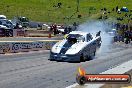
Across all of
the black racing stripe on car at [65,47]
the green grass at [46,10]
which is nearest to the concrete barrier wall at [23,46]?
the black racing stripe on car at [65,47]

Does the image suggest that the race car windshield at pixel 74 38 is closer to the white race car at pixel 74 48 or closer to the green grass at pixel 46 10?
the white race car at pixel 74 48

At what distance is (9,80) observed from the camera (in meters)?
14.6

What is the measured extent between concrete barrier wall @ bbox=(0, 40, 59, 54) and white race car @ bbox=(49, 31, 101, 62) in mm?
6785

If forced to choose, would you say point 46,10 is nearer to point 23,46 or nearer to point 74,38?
point 23,46

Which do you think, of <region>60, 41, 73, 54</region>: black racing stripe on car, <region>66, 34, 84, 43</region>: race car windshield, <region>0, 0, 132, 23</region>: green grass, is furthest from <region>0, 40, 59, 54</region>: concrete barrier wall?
<region>0, 0, 132, 23</region>: green grass

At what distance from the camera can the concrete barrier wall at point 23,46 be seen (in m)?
30.2

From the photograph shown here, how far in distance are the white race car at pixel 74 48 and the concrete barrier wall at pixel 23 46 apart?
6.79 metres

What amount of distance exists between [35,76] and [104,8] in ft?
368

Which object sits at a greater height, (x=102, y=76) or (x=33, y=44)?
(x=102, y=76)

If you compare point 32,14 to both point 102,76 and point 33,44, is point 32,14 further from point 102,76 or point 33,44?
point 102,76

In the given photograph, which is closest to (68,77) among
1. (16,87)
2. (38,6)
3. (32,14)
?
(16,87)

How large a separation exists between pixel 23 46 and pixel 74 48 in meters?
9.90

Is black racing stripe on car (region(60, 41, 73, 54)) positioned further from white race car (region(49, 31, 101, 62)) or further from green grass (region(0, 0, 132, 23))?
green grass (region(0, 0, 132, 23))

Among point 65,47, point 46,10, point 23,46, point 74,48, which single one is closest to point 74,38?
point 74,48
